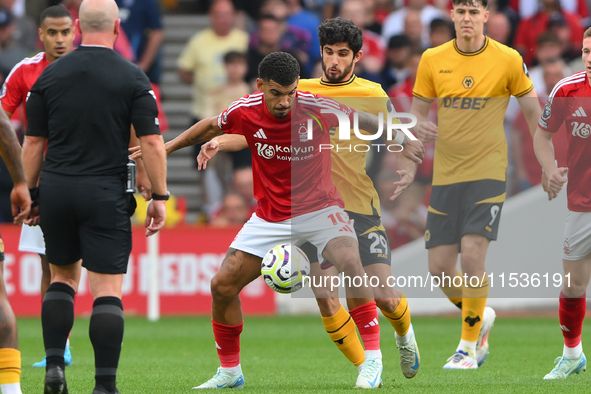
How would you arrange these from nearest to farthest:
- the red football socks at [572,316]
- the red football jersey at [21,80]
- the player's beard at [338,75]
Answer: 1. the player's beard at [338,75]
2. the red football socks at [572,316]
3. the red football jersey at [21,80]

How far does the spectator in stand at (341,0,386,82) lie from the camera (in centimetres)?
1309

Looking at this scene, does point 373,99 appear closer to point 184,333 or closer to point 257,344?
point 257,344

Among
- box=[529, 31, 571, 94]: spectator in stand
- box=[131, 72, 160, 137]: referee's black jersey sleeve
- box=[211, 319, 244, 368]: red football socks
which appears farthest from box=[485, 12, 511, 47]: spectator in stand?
box=[131, 72, 160, 137]: referee's black jersey sleeve

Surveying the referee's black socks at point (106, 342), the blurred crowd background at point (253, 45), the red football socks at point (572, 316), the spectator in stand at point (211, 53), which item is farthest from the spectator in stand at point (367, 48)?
the referee's black socks at point (106, 342)

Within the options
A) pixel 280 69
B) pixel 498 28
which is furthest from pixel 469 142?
pixel 498 28

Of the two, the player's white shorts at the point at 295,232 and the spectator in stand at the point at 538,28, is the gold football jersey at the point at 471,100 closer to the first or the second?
the player's white shorts at the point at 295,232

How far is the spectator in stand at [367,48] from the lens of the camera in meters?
13.1

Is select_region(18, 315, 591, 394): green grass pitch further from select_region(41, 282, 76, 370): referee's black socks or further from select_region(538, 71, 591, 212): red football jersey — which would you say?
select_region(538, 71, 591, 212): red football jersey

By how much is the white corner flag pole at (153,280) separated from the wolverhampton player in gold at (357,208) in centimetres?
519

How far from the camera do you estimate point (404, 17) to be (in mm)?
13766

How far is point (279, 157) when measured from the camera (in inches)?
230

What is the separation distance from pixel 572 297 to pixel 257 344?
358cm

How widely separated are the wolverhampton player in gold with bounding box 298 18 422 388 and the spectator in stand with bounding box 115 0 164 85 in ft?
24.5

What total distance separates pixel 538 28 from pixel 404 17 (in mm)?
2008
